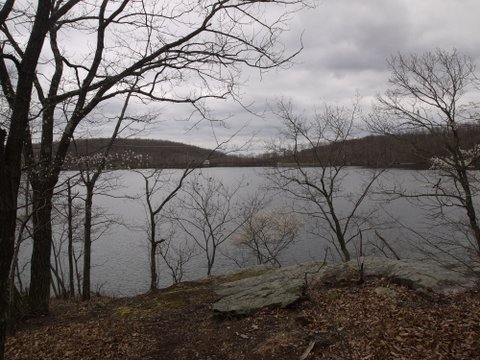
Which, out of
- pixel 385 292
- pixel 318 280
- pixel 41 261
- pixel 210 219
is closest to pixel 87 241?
pixel 41 261

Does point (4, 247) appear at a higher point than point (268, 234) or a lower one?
higher

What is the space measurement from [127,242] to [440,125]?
63.8 feet

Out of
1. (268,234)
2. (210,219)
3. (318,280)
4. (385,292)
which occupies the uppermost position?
(385,292)

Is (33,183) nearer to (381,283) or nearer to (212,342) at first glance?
(212,342)

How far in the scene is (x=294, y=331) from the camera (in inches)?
217

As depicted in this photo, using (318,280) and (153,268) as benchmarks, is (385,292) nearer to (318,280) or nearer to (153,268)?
(318,280)

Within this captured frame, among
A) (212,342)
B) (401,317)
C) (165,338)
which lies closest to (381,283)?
(401,317)

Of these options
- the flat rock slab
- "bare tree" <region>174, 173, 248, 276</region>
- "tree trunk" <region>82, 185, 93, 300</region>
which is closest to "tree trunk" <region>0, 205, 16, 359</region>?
the flat rock slab

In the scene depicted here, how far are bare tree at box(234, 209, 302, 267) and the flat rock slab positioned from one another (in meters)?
11.4

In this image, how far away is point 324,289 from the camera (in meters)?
7.54

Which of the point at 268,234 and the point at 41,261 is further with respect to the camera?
the point at 268,234

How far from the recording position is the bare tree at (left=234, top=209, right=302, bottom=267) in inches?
811

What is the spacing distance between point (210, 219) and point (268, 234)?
245 inches

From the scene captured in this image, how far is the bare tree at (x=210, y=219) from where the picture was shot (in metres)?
18.8
